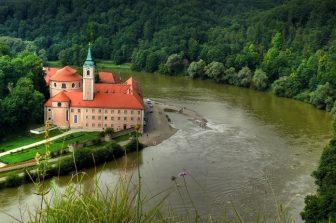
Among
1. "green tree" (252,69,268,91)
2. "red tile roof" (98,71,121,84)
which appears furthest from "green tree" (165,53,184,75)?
"red tile roof" (98,71,121,84)

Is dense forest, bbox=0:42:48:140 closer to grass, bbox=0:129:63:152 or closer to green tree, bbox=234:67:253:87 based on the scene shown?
grass, bbox=0:129:63:152

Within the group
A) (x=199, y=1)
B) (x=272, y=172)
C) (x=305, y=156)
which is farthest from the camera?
(x=199, y=1)

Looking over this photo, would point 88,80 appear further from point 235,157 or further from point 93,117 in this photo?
point 235,157

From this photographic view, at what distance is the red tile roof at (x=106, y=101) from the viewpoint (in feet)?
108

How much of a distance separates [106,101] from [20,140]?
6.13 meters

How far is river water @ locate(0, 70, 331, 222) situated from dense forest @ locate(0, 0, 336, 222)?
6108 mm

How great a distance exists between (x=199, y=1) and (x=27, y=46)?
90.5ft

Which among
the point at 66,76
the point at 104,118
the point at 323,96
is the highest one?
the point at 66,76

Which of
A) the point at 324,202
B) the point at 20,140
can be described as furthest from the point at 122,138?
the point at 324,202

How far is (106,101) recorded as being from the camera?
33.4m

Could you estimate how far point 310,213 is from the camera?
17.6 metres

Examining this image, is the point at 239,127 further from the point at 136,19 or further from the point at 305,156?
the point at 136,19

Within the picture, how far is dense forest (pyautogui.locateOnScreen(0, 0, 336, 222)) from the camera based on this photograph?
4903cm

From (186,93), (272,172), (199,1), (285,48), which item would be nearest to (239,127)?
(272,172)
